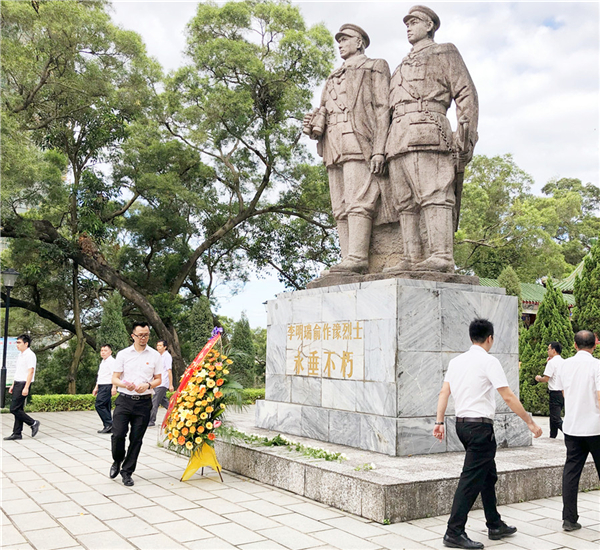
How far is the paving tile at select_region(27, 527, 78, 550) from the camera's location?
11.7ft

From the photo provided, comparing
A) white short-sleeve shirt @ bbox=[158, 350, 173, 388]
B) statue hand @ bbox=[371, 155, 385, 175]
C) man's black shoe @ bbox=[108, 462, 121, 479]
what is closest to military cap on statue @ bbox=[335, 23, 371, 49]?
statue hand @ bbox=[371, 155, 385, 175]

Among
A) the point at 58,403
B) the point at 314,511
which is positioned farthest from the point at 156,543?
the point at 58,403

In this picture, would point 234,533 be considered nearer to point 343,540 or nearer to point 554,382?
point 343,540

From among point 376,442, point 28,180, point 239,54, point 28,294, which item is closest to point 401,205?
point 376,442

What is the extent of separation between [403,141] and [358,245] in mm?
1201

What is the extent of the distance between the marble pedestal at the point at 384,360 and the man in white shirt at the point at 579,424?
1.38 metres

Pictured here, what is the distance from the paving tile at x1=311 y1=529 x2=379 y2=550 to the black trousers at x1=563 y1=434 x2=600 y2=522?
55.5 inches

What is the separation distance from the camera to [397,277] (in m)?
5.70

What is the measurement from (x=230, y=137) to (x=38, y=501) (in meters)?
12.8

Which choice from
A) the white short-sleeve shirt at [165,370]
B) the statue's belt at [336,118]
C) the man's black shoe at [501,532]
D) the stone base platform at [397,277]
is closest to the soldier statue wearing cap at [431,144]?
the stone base platform at [397,277]

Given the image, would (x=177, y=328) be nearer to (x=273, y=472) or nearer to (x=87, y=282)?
(x=87, y=282)

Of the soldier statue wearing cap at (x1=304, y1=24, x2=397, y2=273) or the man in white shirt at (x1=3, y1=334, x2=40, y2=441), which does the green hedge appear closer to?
the man in white shirt at (x1=3, y1=334, x2=40, y2=441)

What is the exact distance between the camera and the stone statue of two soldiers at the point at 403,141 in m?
6.04

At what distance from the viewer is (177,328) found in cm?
1866
